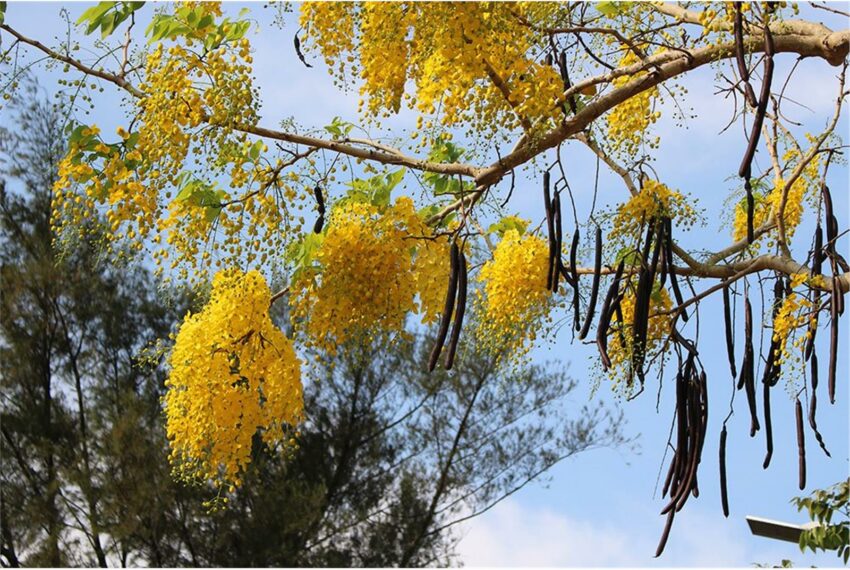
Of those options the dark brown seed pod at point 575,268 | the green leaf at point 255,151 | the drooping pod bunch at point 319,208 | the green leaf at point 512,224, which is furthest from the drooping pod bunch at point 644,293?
the green leaf at point 255,151

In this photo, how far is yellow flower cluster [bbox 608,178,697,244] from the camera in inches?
97.7

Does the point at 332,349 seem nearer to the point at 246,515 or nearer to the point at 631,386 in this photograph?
the point at 631,386

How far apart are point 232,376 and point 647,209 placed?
40.4 inches

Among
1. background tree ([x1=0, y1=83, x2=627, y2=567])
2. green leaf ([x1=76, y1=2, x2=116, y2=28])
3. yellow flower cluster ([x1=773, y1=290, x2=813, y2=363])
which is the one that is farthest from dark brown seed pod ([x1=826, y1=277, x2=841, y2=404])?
background tree ([x1=0, y1=83, x2=627, y2=567])

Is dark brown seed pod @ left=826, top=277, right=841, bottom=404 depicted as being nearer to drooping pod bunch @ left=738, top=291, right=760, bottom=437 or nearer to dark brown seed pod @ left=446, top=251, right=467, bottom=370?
drooping pod bunch @ left=738, top=291, right=760, bottom=437

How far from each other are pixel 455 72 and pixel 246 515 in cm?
654

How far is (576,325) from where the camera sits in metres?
2.26

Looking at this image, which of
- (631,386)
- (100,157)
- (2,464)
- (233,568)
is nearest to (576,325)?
(631,386)

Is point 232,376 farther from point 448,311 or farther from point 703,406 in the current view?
point 703,406

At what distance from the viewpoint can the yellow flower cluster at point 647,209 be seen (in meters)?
2.48

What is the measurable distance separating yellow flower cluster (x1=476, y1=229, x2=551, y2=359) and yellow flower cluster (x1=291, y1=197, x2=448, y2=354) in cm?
33

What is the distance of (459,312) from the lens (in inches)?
77.5

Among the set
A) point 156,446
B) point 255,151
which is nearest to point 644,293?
point 255,151

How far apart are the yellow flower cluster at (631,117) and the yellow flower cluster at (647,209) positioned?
12 cm
